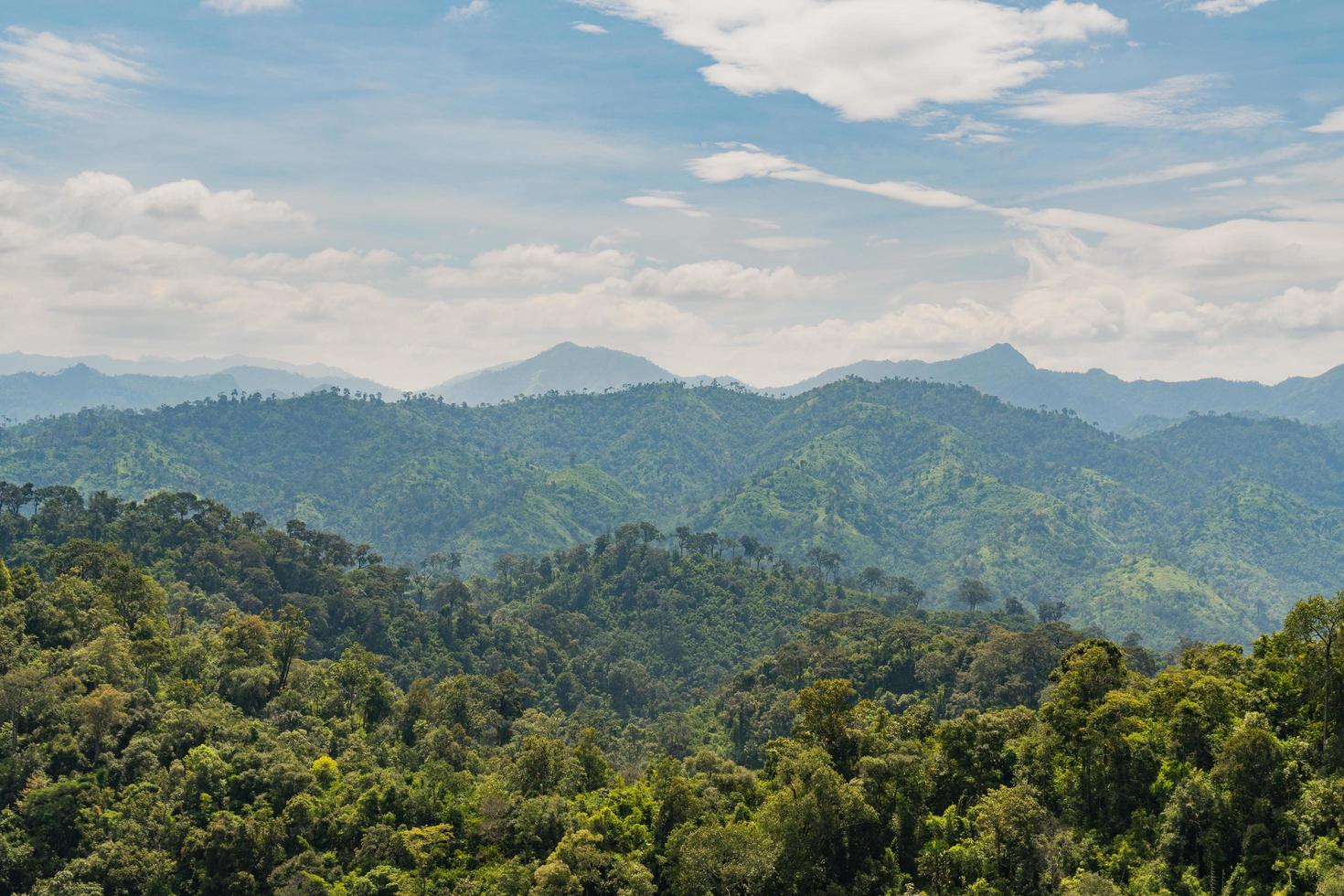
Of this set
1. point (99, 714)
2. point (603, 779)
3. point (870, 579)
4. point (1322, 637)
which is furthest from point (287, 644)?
point (870, 579)

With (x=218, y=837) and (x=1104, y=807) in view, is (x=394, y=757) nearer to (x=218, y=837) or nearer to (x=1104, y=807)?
(x=218, y=837)

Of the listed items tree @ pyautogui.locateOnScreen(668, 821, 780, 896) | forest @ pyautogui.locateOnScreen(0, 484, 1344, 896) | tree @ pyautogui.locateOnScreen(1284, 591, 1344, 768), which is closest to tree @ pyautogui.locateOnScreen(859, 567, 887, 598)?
forest @ pyautogui.locateOnScreen(0, 484, 1344, 896)

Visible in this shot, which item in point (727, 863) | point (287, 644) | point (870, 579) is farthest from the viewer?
point (870, 579)

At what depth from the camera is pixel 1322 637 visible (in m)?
31.5

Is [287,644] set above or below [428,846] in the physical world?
above

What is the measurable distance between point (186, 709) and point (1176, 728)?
46603 millimetres

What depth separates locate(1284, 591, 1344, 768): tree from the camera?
100ft

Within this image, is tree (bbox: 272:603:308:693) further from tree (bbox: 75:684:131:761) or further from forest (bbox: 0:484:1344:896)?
tree (bbox: 75:684:131:761)

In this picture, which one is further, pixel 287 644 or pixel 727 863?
pixel 287 644

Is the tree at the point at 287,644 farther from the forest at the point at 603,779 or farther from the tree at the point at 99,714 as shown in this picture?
the tree at the point at 99,714

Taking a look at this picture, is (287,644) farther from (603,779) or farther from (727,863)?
(727,863)

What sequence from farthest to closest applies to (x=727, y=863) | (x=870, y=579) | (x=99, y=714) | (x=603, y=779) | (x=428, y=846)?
(x=870, y=579), (x=603, y=779), (x=99, y=714), (x=428, y=846), (x=727, y=863)

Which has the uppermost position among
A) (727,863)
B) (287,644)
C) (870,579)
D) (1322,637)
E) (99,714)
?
(1322,637)

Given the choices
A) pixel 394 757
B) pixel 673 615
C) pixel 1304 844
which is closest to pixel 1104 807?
pixel 1304 844
